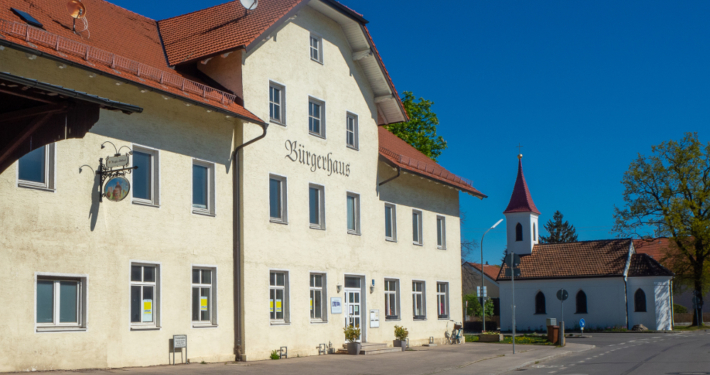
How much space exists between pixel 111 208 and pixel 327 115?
9.55 m

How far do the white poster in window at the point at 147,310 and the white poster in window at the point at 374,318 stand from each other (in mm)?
10313

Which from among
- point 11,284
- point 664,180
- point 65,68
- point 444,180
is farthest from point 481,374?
point 664,180

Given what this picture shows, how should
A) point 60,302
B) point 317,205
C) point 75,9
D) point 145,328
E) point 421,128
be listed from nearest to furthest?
point 60,302
point 145,328
point 75,9
point 317,205
point 421,128

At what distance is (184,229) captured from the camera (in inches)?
701

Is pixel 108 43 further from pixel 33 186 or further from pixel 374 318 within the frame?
pixel 374 318

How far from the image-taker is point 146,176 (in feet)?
56.3

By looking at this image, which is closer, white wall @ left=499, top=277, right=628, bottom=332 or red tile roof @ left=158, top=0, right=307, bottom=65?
red tile roof @ left=158, top=0, right=307, bottom=65

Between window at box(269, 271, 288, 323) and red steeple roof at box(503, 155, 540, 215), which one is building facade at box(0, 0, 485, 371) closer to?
window at box(269, 271, 288, 323)

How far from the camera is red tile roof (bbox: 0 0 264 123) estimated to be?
14492 millimetres

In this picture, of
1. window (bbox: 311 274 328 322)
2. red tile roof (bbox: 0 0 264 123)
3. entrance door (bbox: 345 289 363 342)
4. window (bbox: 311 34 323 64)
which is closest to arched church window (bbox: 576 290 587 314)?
entrance door (bbox: 345 289 363 342)

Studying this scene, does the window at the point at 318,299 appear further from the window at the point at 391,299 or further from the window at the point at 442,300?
the window at the point at 442,300

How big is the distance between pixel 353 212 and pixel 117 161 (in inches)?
442

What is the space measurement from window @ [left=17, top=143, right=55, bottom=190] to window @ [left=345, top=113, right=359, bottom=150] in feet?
40.1

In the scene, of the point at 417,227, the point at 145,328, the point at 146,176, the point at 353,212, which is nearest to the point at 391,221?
the point at 417,227
